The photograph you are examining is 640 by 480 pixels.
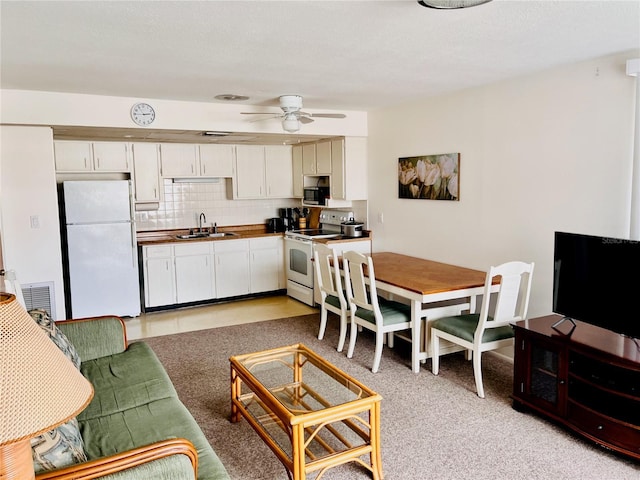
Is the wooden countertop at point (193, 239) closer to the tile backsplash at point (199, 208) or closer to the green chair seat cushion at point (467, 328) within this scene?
the tile backsplash at point (199, 208)

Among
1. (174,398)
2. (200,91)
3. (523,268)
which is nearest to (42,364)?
(174,398)

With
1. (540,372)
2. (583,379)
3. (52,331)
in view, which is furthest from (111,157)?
(583,379)

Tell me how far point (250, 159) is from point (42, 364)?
18.6ft

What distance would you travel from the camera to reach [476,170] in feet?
14.3

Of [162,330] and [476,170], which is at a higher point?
[476,170]

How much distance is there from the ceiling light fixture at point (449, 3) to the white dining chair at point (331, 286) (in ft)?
8.12

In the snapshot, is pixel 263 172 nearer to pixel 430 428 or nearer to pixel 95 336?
pixel 95 336

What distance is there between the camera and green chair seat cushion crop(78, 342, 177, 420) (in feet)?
8.18

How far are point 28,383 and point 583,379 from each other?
110 inches

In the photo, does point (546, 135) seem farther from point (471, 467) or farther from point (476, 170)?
point (471, 467)

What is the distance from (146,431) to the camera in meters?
2.22

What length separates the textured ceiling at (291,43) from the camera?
234 centimetres

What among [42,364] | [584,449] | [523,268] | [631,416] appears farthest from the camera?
[523,268]

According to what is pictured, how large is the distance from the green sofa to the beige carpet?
1.78ft
